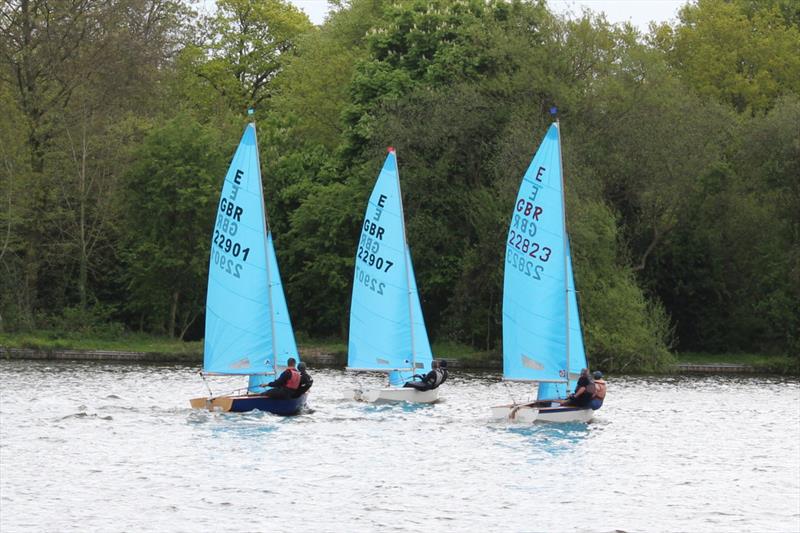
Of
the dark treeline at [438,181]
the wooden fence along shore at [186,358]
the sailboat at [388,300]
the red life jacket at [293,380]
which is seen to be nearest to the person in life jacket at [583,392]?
the red life jacket at [293,380]

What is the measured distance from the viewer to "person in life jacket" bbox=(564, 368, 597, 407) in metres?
33.6

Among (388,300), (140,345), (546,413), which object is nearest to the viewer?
(546,413)

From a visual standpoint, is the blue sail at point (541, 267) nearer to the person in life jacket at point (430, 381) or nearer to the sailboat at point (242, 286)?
the person in life jacket at point (430, 381)

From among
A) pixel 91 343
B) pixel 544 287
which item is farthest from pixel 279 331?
pixel 91 343

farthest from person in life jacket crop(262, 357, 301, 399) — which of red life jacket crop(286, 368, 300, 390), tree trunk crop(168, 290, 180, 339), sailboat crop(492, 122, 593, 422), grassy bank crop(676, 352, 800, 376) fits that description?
grassy bank crop(676, 352, 800, 376)

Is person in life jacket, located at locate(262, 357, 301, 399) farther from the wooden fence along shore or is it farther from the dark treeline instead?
the dark treeline

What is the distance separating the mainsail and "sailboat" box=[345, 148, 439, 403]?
587cm

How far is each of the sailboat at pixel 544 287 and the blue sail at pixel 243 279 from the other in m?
5.95

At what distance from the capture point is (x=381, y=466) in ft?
92.2

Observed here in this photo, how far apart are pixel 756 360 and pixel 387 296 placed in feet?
82.5

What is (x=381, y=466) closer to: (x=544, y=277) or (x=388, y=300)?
(x=544, y=277)

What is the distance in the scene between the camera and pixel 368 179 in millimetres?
59344

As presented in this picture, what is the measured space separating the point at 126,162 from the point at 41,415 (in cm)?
2632

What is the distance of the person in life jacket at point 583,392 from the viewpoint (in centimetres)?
3356
